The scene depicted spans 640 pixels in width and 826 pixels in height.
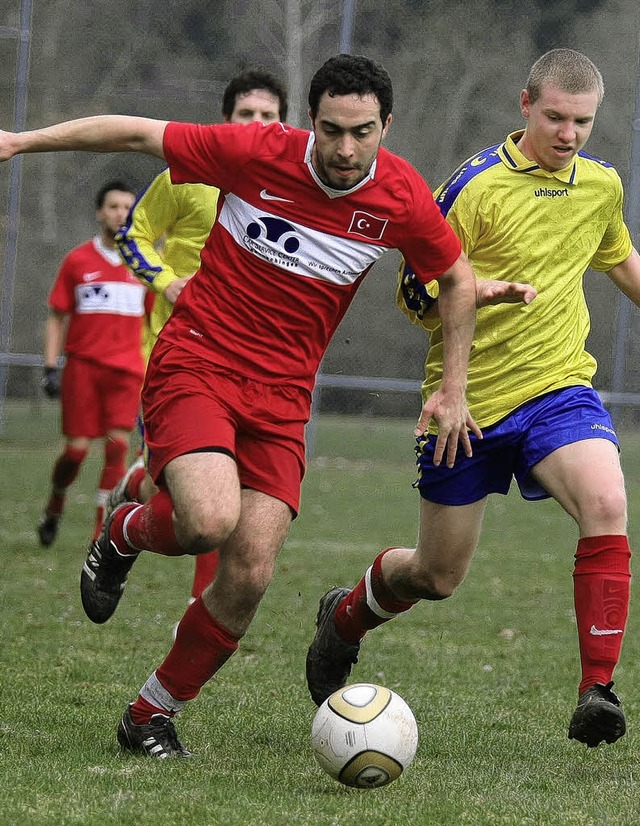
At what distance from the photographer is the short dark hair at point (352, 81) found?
4.01 meters

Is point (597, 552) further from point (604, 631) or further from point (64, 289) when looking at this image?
point (64, 289)

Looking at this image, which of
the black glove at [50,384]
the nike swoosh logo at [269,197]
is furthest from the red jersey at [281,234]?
the black glove at [50,384]

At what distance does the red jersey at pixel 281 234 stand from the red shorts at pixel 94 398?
523 centimetres

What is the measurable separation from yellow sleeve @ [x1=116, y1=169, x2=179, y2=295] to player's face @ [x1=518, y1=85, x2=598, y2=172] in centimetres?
202

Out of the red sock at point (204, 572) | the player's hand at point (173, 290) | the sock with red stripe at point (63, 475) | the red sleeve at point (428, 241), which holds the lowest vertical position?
the sock with red stripe at point (63, 475)

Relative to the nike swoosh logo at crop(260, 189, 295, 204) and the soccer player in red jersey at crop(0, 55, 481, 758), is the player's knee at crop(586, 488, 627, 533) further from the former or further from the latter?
the nike swoosh logo at crop(260, 189, 295, 204)

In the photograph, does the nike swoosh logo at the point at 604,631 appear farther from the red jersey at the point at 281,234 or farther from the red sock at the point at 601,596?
the red jersey at the point at 281,234

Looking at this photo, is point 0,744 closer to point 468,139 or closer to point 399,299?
point 399,299

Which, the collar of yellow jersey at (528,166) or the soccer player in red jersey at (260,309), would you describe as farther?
the collar of yellow jersey at (528,166)

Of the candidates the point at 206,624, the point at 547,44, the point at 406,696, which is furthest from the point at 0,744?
the point at 547,44

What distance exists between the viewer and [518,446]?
4477 millimetres

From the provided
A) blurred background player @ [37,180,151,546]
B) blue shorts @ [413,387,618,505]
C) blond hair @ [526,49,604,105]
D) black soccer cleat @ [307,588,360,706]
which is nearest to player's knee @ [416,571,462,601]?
blue shorts @ [413,387,618,505]

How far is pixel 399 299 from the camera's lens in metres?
4.62

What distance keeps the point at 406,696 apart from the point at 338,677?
15.4 inches
